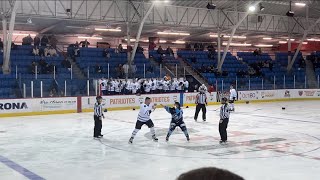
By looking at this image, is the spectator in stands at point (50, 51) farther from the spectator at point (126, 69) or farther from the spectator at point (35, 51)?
the spectator at point (126, 69)

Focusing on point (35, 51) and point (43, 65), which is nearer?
point (43, 65)

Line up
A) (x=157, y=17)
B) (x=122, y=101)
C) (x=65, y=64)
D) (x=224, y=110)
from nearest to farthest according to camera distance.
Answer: (x=224, y=110), (x=122, y=101), (x=65, y=64), (x=157, y=17)

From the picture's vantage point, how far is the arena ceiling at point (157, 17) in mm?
24484

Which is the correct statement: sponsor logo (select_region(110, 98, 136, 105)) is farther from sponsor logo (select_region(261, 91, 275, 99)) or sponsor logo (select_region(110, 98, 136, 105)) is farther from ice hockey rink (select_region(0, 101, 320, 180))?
sponsor logo (select_region(261, 91, 275, 99))

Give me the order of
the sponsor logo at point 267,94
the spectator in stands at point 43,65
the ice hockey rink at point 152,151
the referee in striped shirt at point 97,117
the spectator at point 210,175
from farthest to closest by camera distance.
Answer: the sponsor logo at point 267,94, the spectator in stands at point 43,65, the referee in striped shirt at point 97,117, the ice hockey rink at point 152,151, the spectator at point 210,175

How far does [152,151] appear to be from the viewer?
10.5 m

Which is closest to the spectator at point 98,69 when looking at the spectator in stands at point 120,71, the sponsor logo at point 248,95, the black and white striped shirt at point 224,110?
the spectator in stands at point 120,71

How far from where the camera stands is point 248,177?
7754mm

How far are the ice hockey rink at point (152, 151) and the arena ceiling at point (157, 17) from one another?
31.5ft

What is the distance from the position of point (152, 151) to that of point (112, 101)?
524 inches

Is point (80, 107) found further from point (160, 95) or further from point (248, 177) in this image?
point (248, 177)

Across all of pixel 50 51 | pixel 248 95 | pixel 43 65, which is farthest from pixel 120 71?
pixel 248 95

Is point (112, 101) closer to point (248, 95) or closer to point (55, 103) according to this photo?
point (55, 103)

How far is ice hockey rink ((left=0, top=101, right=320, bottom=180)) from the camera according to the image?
Result: 26.7ft
